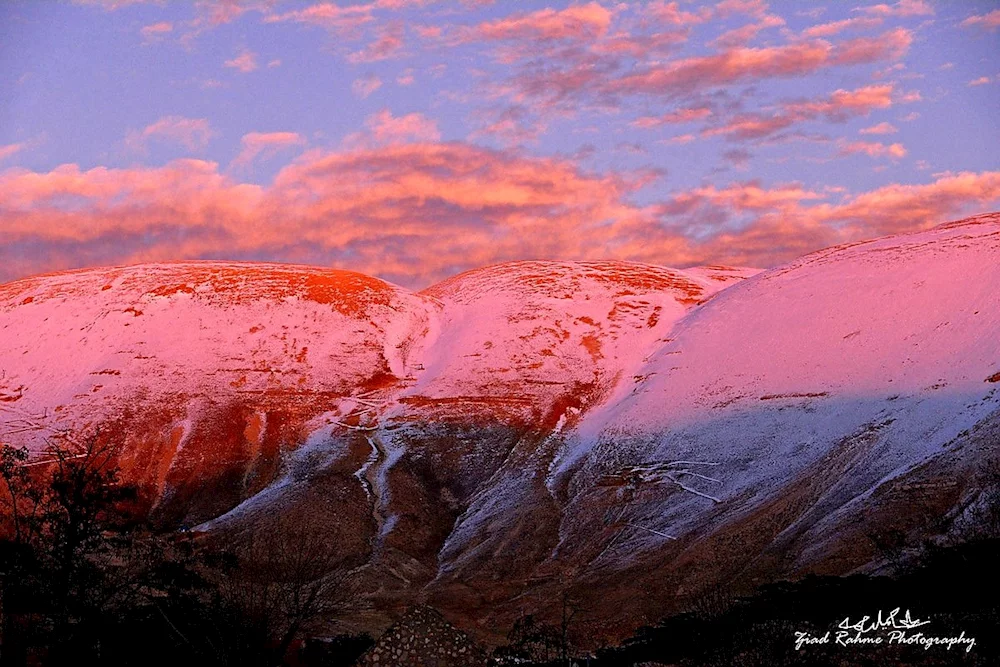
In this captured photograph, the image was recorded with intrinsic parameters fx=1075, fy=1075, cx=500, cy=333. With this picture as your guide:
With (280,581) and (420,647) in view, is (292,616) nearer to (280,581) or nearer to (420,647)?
(280,581)

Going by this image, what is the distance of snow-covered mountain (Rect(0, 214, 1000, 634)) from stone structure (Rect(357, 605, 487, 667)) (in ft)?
96.2

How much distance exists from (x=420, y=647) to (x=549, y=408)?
64.4 metres

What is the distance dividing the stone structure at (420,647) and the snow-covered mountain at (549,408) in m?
29.3

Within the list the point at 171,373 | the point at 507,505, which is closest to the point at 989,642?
the point at 507,505

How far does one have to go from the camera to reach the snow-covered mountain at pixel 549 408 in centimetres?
6431

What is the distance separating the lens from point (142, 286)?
390 feet

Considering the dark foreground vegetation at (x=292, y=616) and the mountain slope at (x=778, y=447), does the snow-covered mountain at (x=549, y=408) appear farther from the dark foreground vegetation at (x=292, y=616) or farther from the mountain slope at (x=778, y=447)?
the dark foreground vegetation at (x=292, y=616)

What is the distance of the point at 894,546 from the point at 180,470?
5702 centimetres

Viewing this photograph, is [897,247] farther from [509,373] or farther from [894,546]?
[894,546]

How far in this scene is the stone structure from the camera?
2941 cm
